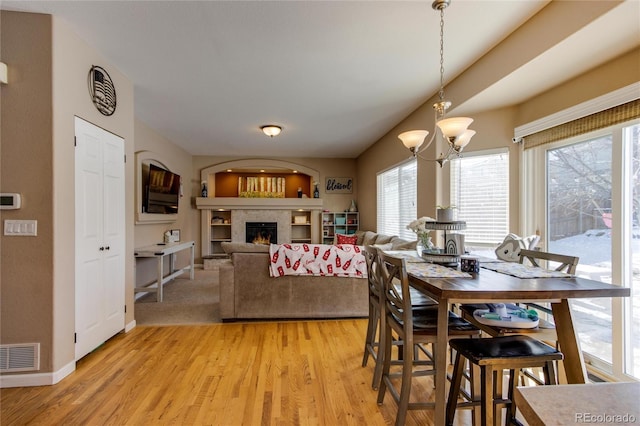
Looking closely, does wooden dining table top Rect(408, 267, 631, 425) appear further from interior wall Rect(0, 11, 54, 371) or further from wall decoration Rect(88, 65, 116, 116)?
wall decoration Rect(88, 65, 116, 116)

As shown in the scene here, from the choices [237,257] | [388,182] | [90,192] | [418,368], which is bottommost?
[418,368]

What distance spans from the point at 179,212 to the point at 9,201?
14.7 ft

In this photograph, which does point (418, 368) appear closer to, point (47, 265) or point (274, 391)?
point (274, 391)

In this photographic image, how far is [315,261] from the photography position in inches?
141

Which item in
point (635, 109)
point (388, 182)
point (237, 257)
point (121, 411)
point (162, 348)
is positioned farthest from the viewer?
point (388, 182)

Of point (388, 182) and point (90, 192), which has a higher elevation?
point (388, 182)

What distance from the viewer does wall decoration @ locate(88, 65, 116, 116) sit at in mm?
2754

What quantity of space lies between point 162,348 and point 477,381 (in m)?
2.60

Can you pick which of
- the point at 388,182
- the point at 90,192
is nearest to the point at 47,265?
the point at 90,192

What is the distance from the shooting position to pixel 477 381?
2.10 metres

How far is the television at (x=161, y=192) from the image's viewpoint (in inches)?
195

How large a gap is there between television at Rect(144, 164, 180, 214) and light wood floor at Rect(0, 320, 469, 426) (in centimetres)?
239

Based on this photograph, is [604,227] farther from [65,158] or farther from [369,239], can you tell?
[65,158]

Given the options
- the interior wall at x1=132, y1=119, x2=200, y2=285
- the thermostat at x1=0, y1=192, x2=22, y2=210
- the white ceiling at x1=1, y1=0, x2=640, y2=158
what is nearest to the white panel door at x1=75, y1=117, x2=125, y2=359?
the thermostat at x1=0, y1=192, x2=22, y2=210
